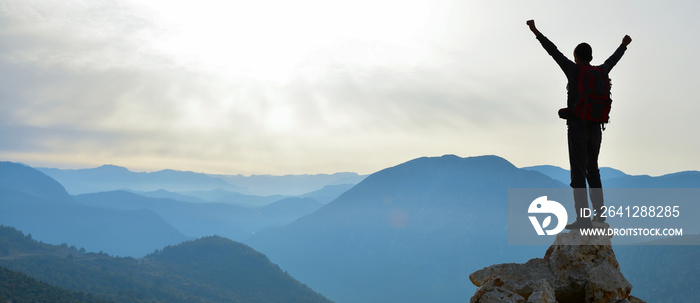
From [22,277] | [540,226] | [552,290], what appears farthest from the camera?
[22,277]

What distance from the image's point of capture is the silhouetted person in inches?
453

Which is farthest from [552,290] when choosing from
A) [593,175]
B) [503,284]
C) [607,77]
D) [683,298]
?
[683,298]

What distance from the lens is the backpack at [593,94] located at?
36.7 feet

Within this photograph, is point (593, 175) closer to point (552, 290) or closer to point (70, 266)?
point (552, 290)

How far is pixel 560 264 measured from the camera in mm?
12016

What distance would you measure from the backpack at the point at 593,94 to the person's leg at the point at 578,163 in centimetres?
38

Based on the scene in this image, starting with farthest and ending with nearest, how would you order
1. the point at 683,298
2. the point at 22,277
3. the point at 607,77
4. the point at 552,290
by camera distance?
the point at 683,298, the point at 22,277, the point at 607,77, the point at 552,290

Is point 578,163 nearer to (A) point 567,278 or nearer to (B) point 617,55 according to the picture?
(A) point 567,278

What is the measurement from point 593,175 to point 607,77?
2435 millimetres

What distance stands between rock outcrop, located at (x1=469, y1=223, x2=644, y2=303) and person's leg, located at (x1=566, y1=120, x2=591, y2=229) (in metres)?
0.60

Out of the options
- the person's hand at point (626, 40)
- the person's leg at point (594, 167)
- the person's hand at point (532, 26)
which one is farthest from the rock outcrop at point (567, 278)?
the person's hand at point (532, 26)

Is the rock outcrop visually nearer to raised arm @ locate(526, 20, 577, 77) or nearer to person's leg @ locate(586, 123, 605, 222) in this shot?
person's leg @ locate(586, 123, 605, 222)
